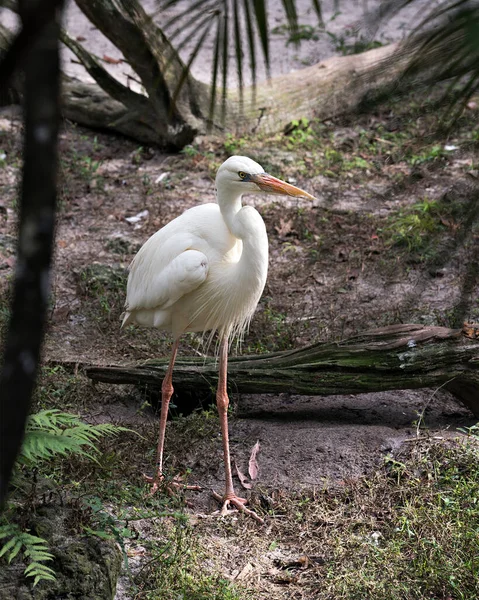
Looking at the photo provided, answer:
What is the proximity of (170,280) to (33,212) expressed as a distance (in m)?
3.24

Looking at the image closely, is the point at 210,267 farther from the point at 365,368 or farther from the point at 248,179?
the point at 365,368

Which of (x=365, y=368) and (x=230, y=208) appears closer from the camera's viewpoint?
(x=230, y=208)

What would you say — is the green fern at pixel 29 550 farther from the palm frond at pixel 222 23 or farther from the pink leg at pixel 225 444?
the palm frond at pixel 222 23

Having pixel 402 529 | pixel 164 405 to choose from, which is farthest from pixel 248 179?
pixel 402 529

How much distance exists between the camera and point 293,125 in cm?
730

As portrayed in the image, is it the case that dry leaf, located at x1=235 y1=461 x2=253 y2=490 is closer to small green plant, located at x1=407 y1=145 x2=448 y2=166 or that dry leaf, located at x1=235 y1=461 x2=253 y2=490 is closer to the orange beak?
the orange beak

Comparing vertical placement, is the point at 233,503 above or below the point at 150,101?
below

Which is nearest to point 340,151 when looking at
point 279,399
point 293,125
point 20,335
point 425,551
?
point 293,125

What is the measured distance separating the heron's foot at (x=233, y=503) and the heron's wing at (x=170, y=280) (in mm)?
1026

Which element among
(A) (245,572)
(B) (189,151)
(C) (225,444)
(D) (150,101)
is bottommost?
(A) (245,572)

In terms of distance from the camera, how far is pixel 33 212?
0.63m

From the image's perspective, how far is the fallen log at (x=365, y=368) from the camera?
12.3 feet

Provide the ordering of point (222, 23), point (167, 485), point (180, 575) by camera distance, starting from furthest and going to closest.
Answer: point (167, 485)
point (180, 575)
point (222, 23)

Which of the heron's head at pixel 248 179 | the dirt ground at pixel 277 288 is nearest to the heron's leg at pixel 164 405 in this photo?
the dirt ground at pixel 277 288
